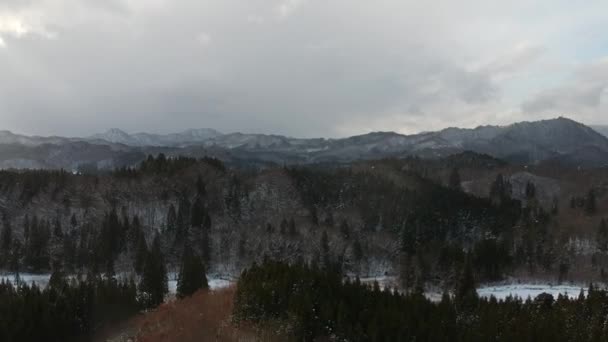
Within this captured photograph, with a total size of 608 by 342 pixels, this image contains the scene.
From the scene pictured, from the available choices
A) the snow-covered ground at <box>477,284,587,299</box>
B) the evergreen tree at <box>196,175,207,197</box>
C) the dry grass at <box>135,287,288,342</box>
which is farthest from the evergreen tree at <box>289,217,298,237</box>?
the dry grass at <box>135,287,288,342</box>

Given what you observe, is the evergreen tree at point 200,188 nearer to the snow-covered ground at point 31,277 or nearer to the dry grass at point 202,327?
the snow-covered ground at point 31,277

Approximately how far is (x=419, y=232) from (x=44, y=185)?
98143 mm

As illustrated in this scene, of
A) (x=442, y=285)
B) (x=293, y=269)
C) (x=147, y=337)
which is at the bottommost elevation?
(x=442, y=285)

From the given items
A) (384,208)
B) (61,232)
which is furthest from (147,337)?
(384,208)

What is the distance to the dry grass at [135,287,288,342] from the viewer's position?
79.5 ft

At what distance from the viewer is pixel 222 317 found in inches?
1072

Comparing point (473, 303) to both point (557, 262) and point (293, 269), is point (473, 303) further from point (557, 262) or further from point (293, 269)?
point (557, 262)

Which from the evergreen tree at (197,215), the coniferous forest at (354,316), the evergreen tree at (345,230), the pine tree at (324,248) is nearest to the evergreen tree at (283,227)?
the pine tree at (324,248)

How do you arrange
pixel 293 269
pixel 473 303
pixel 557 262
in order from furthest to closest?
pixel 557 262
pixel 473 303
pixel 293 269

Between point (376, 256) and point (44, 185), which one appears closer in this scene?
point (376, 256)

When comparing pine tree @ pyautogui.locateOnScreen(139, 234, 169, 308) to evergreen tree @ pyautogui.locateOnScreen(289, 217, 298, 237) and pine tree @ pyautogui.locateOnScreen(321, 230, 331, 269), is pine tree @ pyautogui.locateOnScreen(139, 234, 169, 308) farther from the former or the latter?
evergreen tree @ pyautogui.locateOnScreen(289, 217, 298, 237)

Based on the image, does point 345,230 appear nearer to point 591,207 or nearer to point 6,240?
point 591,207

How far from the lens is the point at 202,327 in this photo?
26.0 m

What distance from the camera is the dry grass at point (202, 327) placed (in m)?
24.2
